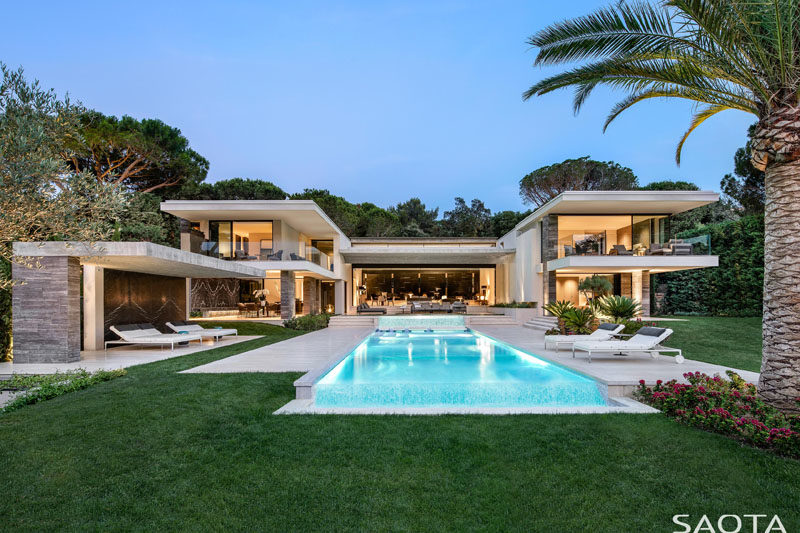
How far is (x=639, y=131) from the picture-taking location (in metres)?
82.3

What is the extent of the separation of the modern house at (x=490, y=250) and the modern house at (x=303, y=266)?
53mm

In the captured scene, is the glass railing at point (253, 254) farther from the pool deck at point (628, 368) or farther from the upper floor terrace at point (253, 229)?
the pool deck at point (628, 368)

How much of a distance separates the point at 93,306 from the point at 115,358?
2.26 m

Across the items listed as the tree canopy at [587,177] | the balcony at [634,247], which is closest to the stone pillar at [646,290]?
the balcony at [634,247]

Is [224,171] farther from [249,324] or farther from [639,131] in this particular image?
[249,324]

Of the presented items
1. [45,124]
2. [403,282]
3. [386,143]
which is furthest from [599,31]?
[386,143]

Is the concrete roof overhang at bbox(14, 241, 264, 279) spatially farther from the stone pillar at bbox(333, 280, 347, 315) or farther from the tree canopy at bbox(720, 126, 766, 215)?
the tree canopy at bbox(720, 126, 766, 215)

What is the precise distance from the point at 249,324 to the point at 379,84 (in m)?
96.1

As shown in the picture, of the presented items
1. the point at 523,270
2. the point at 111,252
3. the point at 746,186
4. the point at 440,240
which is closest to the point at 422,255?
the point at 523,270

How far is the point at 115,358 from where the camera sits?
9469 millimetres

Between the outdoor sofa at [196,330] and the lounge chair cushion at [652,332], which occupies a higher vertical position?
the lounge chair cushion at [652,332]

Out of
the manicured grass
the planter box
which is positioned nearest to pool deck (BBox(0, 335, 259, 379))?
the manicured grass

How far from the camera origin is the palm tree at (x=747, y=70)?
4148mm

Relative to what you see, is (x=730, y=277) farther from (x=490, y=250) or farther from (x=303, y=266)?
(x=303, y=266)
